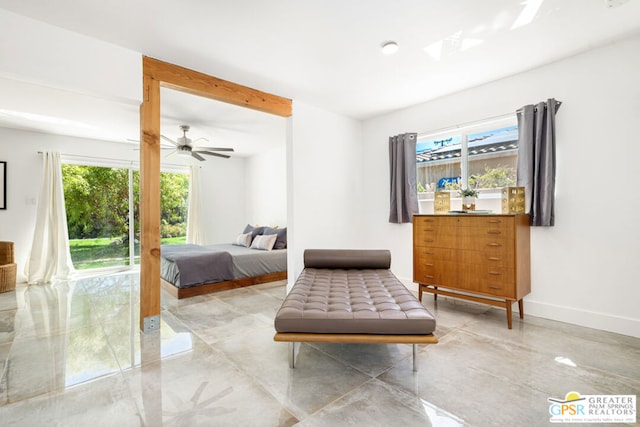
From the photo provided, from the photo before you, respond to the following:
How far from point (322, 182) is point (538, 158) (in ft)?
8.14

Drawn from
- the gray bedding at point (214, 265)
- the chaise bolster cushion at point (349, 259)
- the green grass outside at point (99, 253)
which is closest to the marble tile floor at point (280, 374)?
the chaise bolster cushion at point (349, 259)

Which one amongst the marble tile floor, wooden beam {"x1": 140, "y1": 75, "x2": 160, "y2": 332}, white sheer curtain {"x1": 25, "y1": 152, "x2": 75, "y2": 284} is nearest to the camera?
the marble tile floor

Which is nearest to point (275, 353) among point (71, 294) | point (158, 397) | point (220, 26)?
point (158, 397)

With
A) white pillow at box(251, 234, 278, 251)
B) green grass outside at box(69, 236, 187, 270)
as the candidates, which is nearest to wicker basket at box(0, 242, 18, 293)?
green grass outside at box(69, 236, 187, 270)

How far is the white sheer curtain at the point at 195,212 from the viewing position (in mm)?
6555

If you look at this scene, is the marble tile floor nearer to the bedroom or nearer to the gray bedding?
the bedroom

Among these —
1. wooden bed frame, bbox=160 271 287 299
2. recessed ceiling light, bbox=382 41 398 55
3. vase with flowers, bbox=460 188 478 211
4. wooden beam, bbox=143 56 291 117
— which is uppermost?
recessed ceiling light, bbox=382 41 398 55

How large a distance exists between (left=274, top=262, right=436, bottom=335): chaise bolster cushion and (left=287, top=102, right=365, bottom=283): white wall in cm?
136

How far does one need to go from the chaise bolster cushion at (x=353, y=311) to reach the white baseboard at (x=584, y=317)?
63.4 inches

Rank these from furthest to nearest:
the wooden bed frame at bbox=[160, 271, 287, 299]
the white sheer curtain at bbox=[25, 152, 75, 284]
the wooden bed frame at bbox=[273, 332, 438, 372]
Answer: the white sheer curtain at bbox=[25, 152, 75, 284]
the wooden bed frame at bbox=[160, 271, 287, 299]
the wooden bed frame at bbox=[273, 332, 438, 372]

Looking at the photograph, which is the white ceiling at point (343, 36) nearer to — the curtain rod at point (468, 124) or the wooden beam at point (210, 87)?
the wooden beam at point (210, 87)

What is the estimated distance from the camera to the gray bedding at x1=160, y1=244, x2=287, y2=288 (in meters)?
3.82

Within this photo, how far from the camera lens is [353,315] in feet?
6.25

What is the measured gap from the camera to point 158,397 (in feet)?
5.52
